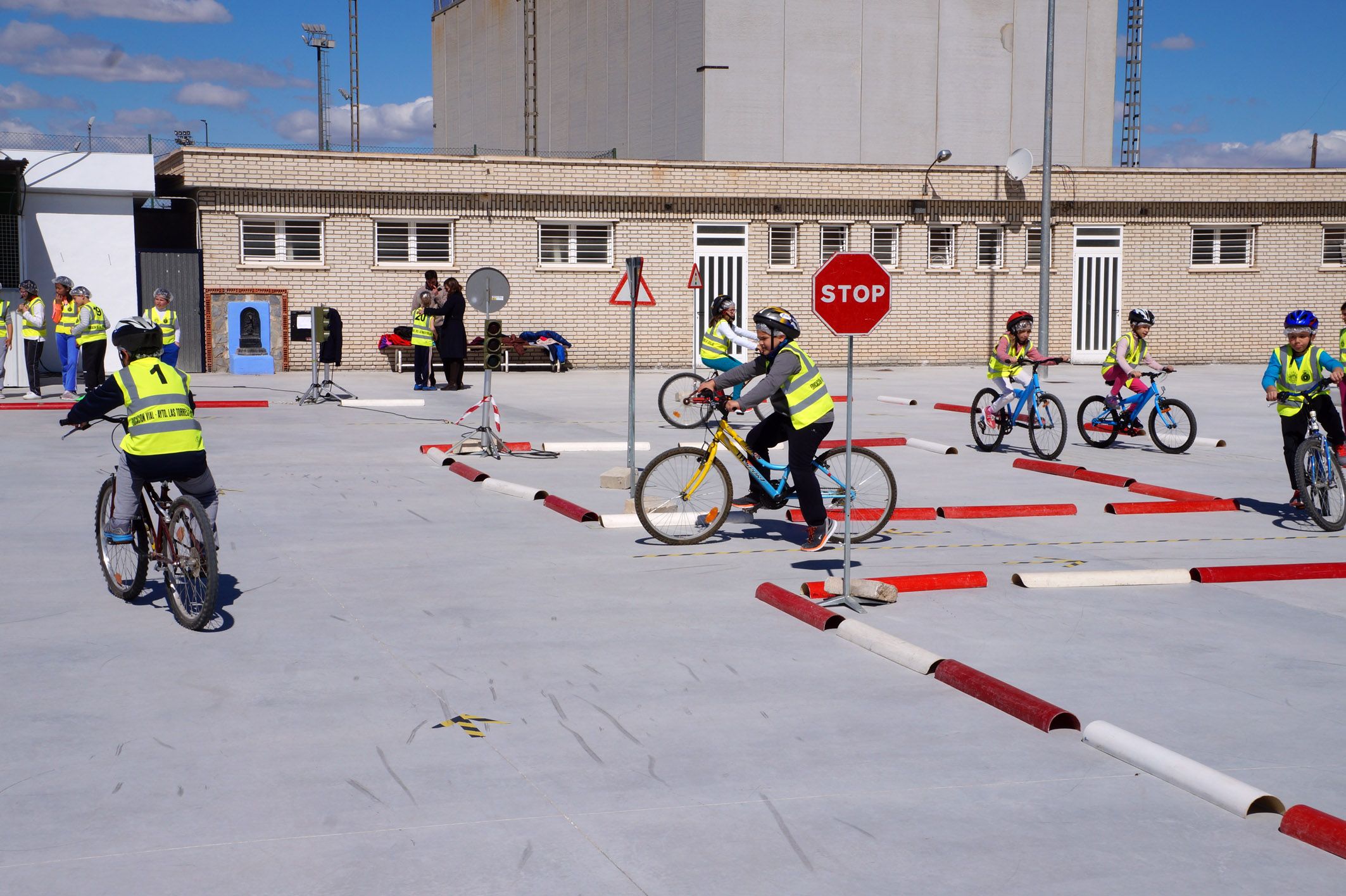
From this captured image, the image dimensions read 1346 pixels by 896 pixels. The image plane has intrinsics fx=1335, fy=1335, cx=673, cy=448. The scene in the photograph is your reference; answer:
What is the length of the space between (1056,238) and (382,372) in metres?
18.4

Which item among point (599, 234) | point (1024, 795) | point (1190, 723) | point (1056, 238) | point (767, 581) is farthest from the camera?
point (1056, 238)

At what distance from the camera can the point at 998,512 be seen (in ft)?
39.5

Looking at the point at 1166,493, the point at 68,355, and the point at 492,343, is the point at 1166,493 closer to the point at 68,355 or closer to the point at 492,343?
the point at 492,343

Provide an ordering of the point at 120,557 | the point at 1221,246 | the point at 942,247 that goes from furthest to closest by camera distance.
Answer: the point at 1221,246 → the point at 942,247 → the point at 120,557

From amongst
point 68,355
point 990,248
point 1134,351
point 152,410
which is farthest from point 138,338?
point 990,248

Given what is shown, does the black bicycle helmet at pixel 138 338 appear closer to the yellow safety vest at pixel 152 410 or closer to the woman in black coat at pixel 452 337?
the yellow safety vest at pixel 152 410

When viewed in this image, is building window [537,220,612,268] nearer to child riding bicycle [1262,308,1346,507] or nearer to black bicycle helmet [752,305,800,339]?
child riding bicycle [1262,308,1346,507]

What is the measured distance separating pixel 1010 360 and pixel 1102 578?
303 inches

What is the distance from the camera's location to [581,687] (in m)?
6.59

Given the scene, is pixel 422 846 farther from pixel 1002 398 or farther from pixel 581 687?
pixel 1002 398

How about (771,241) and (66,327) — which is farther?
(771,241)

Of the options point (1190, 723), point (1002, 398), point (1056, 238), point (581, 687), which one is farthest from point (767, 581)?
point (1056, 238)

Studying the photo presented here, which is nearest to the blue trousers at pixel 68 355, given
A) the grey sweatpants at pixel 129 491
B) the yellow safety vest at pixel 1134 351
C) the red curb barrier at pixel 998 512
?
the grey sweatpants at pixel 129 491

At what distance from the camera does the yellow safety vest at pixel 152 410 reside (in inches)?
303
